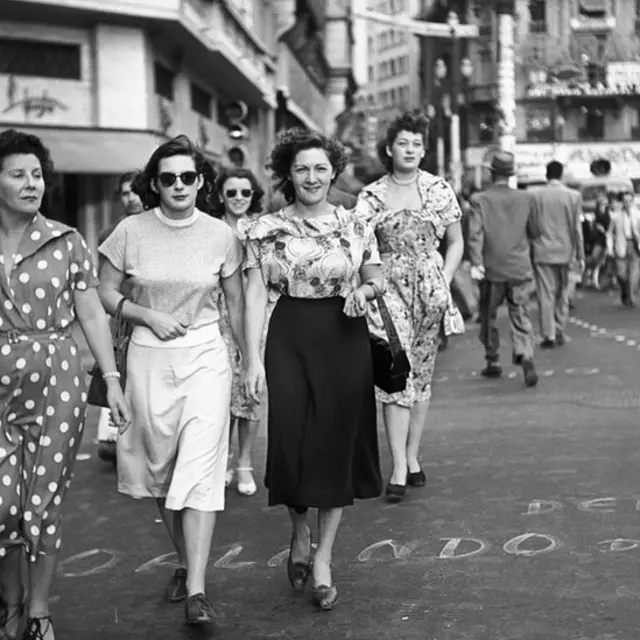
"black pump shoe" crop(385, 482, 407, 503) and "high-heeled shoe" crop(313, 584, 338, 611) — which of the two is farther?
"black pump shoe" crop(385, 482, 407, 503)

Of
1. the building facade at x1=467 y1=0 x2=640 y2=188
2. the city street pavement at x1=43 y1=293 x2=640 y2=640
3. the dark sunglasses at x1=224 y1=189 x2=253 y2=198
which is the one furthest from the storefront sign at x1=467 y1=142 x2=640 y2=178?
the dark sunglasses at x1=224 y1=189 x2=253 y2=198

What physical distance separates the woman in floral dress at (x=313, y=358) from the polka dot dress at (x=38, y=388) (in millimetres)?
806

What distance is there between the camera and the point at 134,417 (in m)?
5.36

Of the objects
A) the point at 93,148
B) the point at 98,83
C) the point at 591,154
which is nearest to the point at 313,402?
the point at 93,148

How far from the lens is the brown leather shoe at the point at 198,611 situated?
16.4 ft

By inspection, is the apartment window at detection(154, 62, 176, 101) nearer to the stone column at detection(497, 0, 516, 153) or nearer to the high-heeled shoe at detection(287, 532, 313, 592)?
the stone column at detection(497, 0, 516, 153)

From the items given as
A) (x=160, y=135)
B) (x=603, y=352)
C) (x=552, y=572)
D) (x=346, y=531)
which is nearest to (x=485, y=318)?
(x=603, y=352)

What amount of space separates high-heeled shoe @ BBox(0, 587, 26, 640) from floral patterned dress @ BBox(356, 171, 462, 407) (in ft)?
9.51

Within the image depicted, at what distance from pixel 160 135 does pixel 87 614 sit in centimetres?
1920

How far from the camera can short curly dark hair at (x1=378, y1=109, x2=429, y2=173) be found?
7535 millimetres

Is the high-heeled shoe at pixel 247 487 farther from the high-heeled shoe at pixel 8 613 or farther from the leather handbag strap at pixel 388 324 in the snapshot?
the high-heeled shoe at pixel 8 613

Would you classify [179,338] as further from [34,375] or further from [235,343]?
[235,343]

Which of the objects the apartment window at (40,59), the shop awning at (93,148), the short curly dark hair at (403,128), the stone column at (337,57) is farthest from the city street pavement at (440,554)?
the stone column at (337,57)

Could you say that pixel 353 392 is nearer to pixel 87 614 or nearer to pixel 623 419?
pixel 87 614
